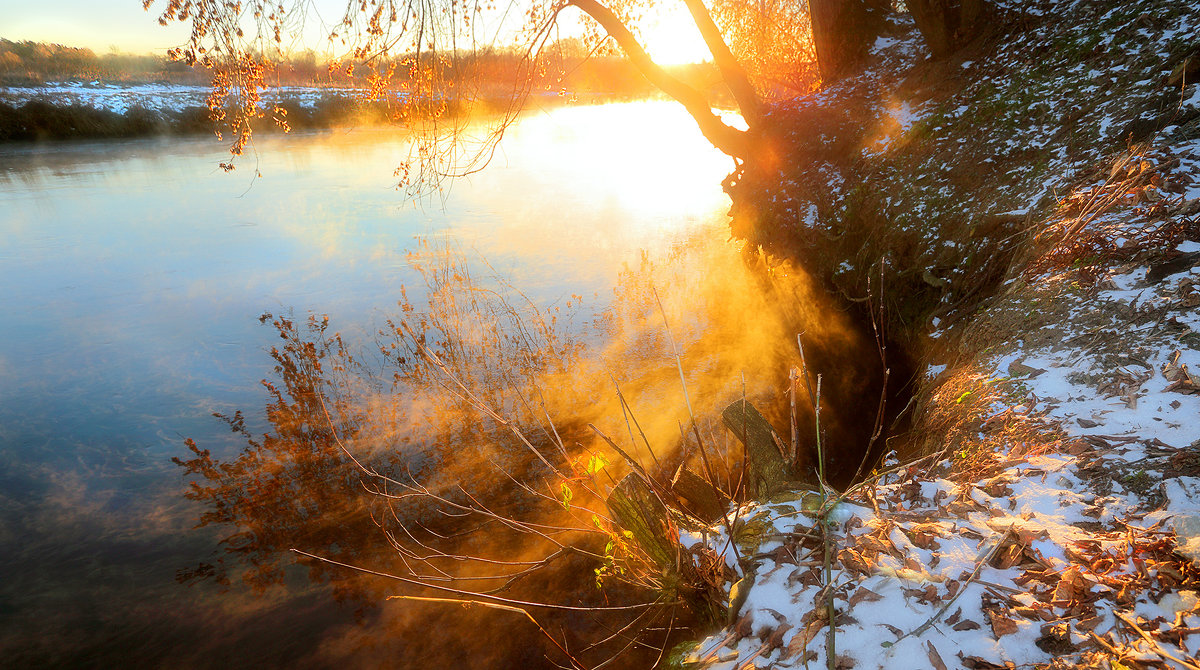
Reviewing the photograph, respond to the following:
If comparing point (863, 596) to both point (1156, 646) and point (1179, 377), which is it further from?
point (1179, 377)

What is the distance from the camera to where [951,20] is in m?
7.43

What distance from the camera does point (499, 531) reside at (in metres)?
4.60

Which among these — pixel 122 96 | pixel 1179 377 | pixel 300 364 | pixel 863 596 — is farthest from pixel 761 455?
pixel 122 96

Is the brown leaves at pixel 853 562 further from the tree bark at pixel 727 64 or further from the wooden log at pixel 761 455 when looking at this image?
the tree bark at pixel 727 64

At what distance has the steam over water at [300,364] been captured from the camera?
4020mm

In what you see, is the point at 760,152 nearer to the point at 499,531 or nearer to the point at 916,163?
Result: the point at 916,163

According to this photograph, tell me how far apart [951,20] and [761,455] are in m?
7.48

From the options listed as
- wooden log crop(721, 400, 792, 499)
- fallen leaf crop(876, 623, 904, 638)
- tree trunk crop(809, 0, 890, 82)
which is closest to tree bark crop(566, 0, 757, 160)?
tree trunk crop(809, 0, 890, 82)

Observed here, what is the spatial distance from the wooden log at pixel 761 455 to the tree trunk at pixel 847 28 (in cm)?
745

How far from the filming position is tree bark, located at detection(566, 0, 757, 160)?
7656 millimetres

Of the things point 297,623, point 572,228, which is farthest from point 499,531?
point 572,228

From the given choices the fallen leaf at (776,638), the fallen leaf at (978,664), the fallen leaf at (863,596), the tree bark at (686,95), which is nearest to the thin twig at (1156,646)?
the fallen leaf at (978,664)

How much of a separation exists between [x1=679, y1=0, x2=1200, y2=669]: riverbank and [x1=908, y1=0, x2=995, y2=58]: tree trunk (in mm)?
293

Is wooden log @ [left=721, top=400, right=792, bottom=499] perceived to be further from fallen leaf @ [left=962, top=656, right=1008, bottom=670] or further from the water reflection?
the water reflection
